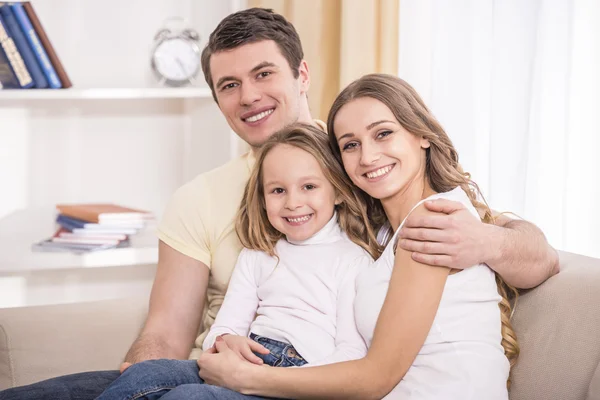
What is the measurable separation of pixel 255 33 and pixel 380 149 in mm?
637

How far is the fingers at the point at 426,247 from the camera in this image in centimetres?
145

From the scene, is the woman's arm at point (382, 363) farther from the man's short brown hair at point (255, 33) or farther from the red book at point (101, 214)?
the red book at point (101, 214)

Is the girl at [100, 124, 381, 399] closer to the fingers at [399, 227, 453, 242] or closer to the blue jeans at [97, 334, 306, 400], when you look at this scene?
the blue jeans at [97, 334, 306, 400]

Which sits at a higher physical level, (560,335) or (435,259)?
(435,259)

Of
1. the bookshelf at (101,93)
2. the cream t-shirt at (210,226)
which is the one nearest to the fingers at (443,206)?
the cream t-shirt at (210,226)

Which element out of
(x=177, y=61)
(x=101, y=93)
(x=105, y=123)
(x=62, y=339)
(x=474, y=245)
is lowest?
(x=62, y=339)

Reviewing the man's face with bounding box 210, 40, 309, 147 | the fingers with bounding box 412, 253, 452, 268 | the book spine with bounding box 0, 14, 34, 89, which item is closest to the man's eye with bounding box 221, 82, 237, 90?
the man's face with bounding box 210, 40, 309, 147

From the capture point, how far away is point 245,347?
1585 mm

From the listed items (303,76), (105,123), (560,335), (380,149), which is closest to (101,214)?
(105,123)

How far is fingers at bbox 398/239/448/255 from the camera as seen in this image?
57.1 inches

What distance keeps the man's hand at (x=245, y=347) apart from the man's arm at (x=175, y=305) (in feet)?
1.05

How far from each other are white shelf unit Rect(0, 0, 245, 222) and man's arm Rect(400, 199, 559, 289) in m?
1.74

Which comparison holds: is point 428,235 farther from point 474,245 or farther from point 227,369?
point 227,369

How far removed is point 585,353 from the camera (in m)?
1.47
